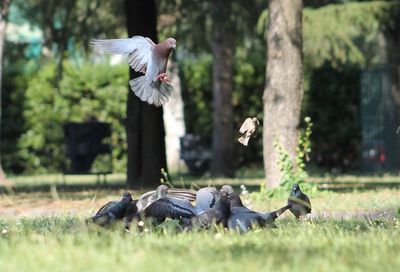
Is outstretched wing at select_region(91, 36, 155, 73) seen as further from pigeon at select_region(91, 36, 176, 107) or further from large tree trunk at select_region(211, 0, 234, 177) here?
large tree trunk at select_region(211, 0, 234, 177)

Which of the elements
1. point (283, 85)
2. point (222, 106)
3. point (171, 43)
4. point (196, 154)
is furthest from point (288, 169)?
point (196, 154)

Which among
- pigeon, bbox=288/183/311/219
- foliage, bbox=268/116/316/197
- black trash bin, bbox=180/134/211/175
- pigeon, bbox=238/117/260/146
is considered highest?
pigeon, bbox=238/117/260/146

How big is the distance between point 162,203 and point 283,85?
670 centimetres

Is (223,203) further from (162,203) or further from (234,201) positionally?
(162,203)

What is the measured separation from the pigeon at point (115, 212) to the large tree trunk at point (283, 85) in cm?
649

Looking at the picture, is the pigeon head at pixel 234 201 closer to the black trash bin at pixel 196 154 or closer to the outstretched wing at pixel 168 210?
the outstretched wing at pixel 168 210

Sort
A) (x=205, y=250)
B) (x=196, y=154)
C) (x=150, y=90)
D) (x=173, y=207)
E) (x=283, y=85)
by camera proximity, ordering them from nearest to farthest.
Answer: (x=205, y=250)
(x=173, y=207)
(x=150, y=90)
(x=283, y=85)
(x=196, y=154)

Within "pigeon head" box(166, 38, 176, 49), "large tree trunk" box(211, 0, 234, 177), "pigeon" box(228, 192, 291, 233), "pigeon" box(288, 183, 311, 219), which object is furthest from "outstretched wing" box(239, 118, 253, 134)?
"large tree trunk" box(211, 0, 234, 177)

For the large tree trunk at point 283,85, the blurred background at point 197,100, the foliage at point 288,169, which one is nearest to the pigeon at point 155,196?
the foliage at point 288,169

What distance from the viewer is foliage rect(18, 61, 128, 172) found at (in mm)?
24734

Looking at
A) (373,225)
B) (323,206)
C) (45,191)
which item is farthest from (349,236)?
(45,191)

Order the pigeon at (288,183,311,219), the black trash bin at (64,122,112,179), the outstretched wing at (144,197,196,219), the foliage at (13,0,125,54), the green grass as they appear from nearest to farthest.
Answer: the green grass < the outstretched wing at (144,197,196,219) < the pigeon at (288,183,311,219) < the black trash bin at (64,122,112,179) < the foliage at (13,0,125,54)

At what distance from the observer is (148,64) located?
6.67 m

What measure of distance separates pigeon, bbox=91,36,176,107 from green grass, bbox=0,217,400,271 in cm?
105
